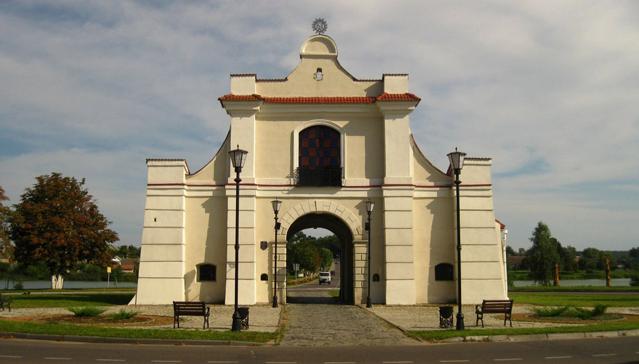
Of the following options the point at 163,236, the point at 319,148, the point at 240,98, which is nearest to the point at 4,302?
the point at 163,236

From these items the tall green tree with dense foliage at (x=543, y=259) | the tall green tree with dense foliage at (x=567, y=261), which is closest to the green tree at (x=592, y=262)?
the tall green tree with dense foliage at (x=567, y=261)

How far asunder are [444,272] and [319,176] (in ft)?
23.9

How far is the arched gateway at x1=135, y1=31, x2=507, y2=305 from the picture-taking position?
84.9 feet

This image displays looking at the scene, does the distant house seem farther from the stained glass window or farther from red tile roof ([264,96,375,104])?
red tile roof ([264,96,375,104])

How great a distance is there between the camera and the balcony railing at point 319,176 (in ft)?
87.8

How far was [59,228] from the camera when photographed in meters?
35.3

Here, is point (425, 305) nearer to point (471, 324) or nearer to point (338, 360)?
point (471, 324)

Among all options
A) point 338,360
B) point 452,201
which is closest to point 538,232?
point 452,201

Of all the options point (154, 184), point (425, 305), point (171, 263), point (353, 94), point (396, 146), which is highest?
point (353, 94)

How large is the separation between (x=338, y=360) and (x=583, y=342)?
21.9 feet

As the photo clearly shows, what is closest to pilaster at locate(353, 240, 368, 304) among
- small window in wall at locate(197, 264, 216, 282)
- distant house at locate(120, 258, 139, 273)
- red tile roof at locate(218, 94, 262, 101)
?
small window in wall at locate(197, 264, 216, 282)

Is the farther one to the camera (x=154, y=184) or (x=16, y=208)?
(x=16, y=208)

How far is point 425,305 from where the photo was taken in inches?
1003

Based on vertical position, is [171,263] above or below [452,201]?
below
